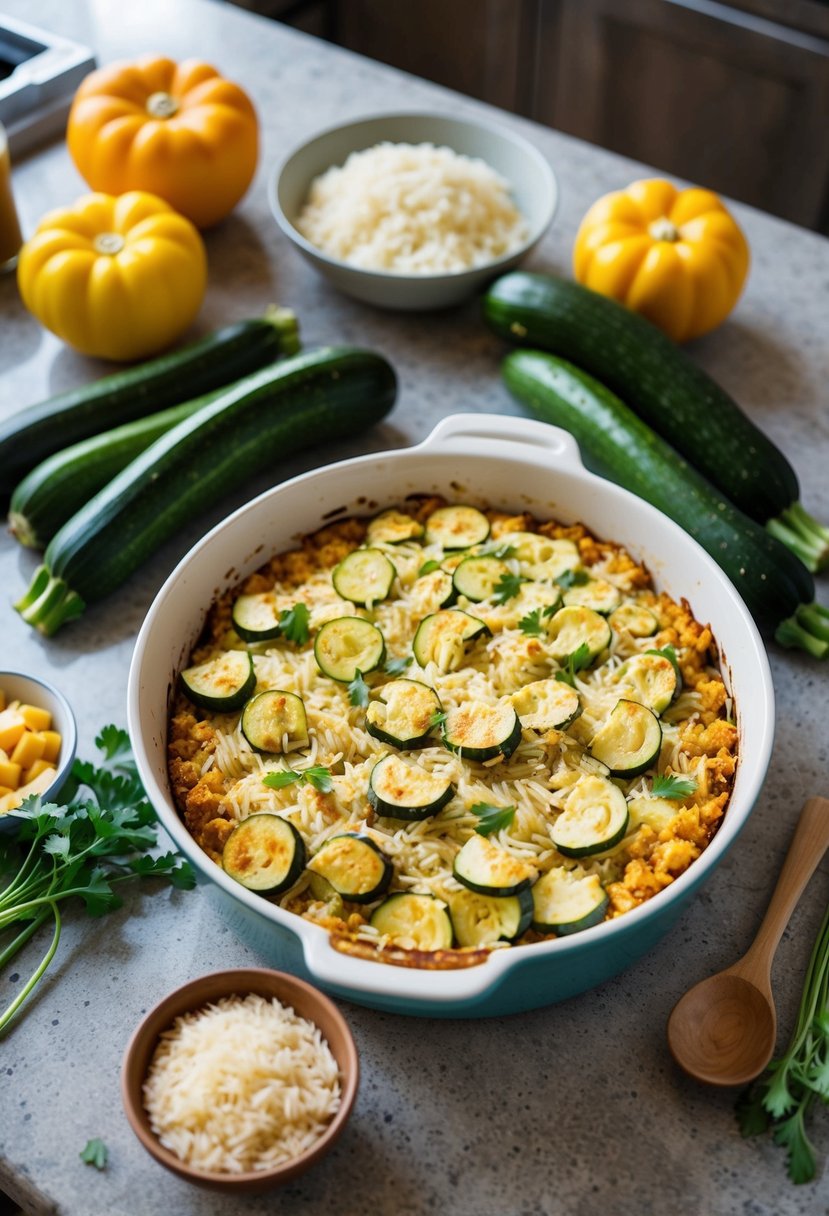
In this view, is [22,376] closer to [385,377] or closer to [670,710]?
[385,377]

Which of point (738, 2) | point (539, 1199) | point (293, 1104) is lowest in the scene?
point (539, 1199)

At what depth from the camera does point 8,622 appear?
219 cm

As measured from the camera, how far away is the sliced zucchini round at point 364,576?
1968 millimetres

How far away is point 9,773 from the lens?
1780 millimetres

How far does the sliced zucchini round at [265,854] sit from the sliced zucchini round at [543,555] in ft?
2.25

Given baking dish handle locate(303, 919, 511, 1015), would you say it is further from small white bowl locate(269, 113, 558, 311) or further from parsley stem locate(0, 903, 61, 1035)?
small white bowl locate(269, 113, 558, 311)

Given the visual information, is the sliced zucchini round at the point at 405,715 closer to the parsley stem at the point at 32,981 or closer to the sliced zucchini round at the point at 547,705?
the sliced zucchini round at the point at 547,705

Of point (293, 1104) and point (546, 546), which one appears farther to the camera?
point (546, 546)

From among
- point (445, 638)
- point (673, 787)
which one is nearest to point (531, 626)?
point (445, 638)

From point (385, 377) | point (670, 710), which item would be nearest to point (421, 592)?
point (670, 710)

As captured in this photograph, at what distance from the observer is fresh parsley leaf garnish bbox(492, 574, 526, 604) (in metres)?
1.94

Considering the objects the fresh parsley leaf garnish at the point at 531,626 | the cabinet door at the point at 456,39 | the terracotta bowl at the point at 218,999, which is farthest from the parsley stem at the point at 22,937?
the cabinet door at the point at 456,39

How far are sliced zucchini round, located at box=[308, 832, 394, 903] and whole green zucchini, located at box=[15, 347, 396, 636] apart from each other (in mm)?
843

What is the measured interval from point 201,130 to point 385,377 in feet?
2.76
